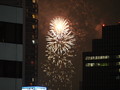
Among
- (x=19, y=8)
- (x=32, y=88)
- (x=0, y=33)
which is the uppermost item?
(x=19, y=8)

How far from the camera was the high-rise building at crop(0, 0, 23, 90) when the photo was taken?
125 feet

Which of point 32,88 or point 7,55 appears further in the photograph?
point 32,88

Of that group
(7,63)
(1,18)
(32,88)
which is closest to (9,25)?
(1,18)

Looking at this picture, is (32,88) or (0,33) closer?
(0,33)

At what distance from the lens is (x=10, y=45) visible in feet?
127

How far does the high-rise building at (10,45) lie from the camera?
3822 cm

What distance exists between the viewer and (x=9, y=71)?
38.5 metres

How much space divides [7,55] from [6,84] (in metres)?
2.70

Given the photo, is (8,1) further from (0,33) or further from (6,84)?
(6,84)

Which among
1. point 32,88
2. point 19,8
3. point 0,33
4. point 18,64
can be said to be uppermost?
point 19,8

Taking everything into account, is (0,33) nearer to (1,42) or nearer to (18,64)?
(1,42)

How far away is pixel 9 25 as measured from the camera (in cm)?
3909

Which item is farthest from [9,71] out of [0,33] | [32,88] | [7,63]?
[32,88]

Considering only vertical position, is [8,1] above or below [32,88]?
above
